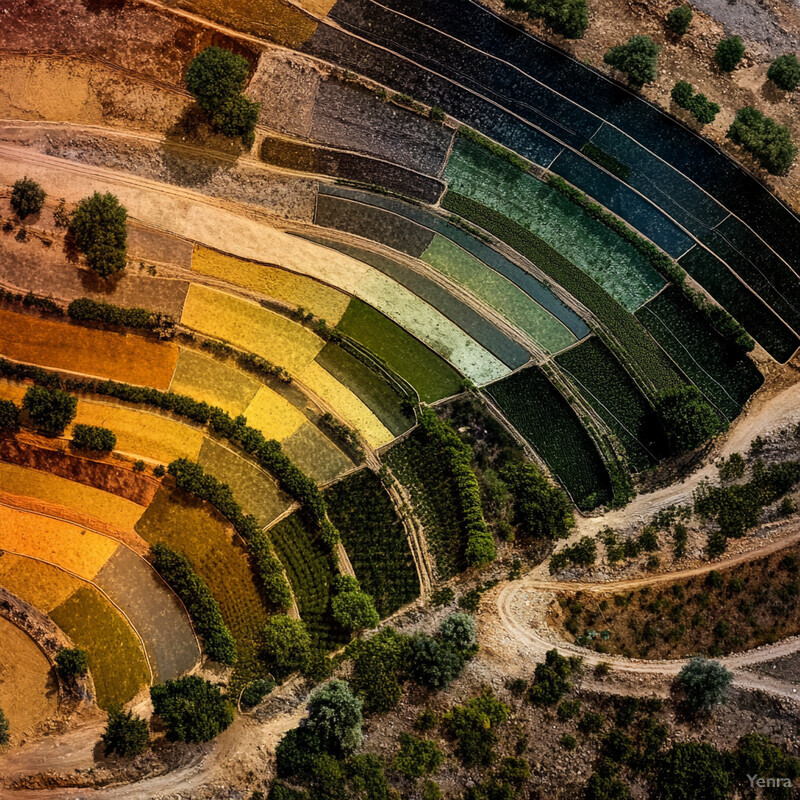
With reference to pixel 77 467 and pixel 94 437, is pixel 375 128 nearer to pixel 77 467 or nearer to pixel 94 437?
pixel 94 437

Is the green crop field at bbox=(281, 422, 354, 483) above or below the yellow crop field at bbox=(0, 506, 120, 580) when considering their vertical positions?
above

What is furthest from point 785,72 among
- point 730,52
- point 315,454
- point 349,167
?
point 315,454

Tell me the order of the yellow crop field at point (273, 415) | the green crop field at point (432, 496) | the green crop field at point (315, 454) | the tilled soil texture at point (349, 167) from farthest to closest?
the tilled soil texture at point (349, 167) < the yellow crop field at point (273, 415) < the green crop field at point (315, 454) < the green crop field at point (432, 496)

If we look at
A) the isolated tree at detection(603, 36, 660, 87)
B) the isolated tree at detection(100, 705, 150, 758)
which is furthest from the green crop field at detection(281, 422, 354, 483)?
the isolated tree at detection(603, 36, 660, 87)

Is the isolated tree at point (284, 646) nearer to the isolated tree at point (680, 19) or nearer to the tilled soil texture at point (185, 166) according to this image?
the tilled soil texture at point (185, 166)

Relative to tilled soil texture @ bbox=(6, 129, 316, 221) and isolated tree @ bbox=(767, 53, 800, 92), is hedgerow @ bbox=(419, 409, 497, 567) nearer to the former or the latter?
tilled soil texture @ bbox=(6, 129, 316, 221)

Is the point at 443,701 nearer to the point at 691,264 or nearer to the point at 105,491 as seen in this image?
the point at 105,491

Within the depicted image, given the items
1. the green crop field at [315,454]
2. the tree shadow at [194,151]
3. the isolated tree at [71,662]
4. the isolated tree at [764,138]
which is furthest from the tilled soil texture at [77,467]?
the isolated tree at [764,138]
